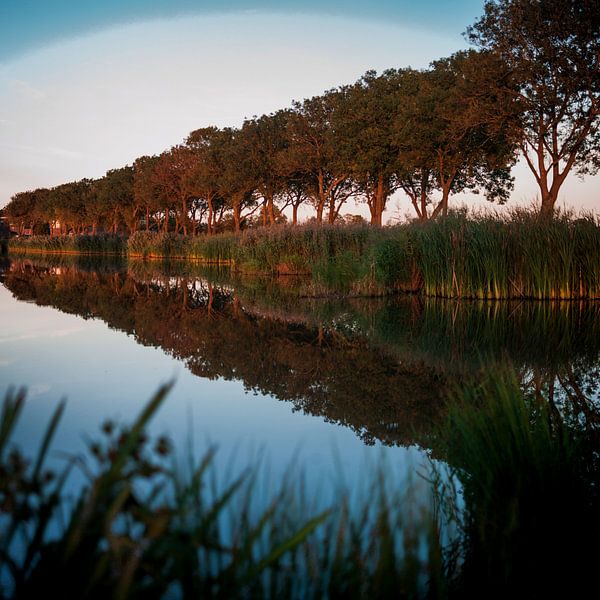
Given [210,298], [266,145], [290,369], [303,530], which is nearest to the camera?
[303,530]

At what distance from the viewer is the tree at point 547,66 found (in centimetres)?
1781

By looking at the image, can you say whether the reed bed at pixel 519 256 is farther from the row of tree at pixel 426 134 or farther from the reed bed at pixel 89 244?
the reed bed at pixel 89 244

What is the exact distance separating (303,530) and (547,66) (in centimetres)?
2084

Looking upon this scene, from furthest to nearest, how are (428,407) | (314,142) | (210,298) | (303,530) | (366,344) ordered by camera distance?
(314,142) < (210,298) < (366,344) < (428,407) < (303,530)

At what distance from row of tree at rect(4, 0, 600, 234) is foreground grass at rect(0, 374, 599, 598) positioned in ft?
42.4

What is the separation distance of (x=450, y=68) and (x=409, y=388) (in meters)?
26.9

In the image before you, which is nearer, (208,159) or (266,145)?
(266,145)

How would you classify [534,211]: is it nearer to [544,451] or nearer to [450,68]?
[544,451]

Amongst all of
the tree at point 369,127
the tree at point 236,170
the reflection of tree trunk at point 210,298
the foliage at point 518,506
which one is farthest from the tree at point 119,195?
the foliage at point 518,506

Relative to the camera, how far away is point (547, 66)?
18969mm

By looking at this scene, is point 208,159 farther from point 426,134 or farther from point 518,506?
point 518,506

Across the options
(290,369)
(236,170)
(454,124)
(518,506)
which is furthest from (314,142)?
(518,506)

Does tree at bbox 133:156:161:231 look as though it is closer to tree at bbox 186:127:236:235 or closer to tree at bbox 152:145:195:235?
tree at bbox 152:145:195:235

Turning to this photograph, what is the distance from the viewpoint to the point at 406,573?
1.86 meters
